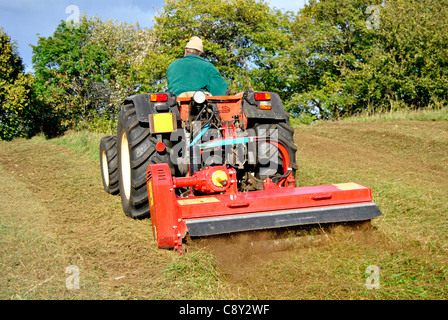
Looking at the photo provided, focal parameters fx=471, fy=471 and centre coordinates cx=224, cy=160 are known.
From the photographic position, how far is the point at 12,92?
1684 cm

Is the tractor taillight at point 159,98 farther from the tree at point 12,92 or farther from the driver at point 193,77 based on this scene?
the tree at point 12,92

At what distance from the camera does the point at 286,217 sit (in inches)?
134

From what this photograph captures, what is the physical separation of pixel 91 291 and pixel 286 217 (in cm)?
142

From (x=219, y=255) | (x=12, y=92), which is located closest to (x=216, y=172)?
(x=219, y=255)

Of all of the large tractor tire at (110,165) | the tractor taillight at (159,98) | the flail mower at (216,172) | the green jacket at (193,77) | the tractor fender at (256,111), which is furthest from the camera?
the large tractor tire at (110,165)

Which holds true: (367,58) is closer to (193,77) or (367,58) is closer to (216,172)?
(193,77)

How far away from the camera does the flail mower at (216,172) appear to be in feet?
11.0

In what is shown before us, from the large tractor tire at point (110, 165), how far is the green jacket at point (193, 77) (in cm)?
148

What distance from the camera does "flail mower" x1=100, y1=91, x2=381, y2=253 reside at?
3367 mm

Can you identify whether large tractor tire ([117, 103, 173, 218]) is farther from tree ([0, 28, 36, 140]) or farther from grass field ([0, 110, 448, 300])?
tree ([0, 28, 36, 140])

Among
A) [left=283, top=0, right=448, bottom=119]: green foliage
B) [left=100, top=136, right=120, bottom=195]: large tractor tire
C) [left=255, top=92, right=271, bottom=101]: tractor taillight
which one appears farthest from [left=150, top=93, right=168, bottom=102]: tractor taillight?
[left=283, top=0, right=448, bottom=119]: green foliage

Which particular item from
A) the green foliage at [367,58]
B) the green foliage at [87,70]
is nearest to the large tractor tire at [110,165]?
the green foliage at [367,58]

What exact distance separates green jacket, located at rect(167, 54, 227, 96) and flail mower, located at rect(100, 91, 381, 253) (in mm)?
169

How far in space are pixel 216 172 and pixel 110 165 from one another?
258 cm
